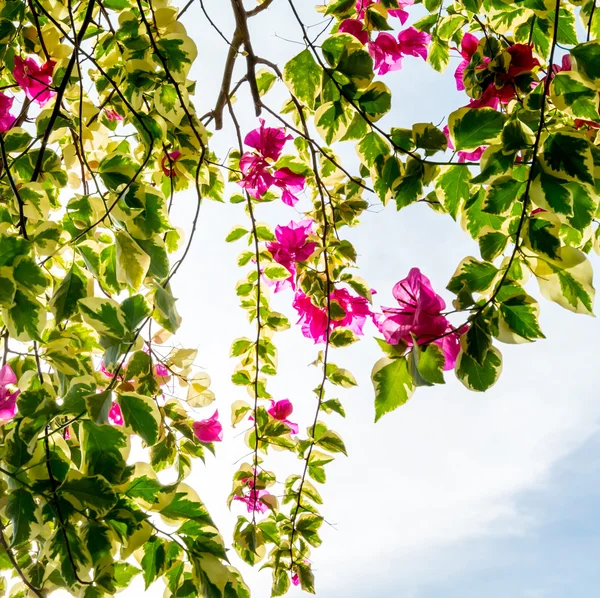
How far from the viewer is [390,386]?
1.38ft

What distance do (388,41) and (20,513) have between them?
73 cm

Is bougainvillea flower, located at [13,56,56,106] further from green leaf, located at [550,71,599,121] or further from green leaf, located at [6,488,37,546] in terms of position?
green leaf, located at [550,71,599,121]

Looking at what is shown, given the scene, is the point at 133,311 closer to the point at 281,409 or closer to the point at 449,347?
the point at 449,347

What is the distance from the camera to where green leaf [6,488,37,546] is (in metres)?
0.44

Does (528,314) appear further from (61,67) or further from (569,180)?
(61,67)

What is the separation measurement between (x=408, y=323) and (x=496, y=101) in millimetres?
354

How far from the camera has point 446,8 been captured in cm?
96

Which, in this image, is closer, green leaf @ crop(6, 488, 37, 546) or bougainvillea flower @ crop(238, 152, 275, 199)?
green leaf @ crop(6, 488, 37, 546)

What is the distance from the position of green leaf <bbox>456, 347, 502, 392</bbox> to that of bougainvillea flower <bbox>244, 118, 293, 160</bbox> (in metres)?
0.56

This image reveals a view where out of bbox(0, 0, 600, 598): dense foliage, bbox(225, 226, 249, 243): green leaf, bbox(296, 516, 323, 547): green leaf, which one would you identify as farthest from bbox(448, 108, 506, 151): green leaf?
bbox(296, 516, 323, 547): green leaf

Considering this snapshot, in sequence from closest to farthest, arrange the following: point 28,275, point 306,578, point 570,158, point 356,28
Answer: point 570,158
point 28,275
point 356,28
point 306,578

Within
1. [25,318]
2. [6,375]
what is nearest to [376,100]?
[25,318]

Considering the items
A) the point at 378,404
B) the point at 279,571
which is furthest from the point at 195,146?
the point at 279,571

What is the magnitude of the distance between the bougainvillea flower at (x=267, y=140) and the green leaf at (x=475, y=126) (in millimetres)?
469
